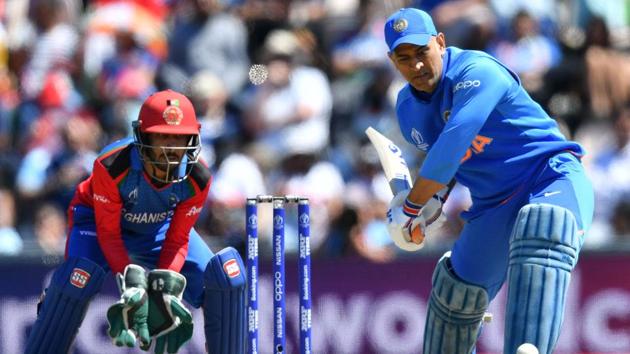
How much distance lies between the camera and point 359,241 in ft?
30.5

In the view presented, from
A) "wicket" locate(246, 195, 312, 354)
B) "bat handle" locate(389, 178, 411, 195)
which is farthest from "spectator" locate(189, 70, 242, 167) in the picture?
"bat handle" locate(389, 178, 411, 195)

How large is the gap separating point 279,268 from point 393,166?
0.72 meters

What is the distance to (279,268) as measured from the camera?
6242mm

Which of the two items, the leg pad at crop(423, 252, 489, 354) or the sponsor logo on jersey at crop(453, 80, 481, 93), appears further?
the leg pad at crop(423, 252, 489, 354)

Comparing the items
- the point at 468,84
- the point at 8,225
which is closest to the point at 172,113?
the point at 468,84

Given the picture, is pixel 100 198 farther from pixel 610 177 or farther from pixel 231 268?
pixel 610 177

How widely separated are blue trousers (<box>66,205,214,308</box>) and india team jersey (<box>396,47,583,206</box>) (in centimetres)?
134

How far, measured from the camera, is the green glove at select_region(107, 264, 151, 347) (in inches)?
233

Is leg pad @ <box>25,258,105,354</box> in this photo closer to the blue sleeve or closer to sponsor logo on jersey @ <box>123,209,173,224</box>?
sponsor logo on jersey @ <box>123,209,173,224</box>

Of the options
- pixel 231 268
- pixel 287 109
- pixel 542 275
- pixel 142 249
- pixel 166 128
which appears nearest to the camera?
pixel 542 275

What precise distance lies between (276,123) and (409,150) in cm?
106

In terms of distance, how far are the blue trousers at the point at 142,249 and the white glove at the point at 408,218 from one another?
121cm

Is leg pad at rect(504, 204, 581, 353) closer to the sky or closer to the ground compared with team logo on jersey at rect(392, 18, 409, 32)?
closer to the ground

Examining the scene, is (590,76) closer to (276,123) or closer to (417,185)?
(276,123)
